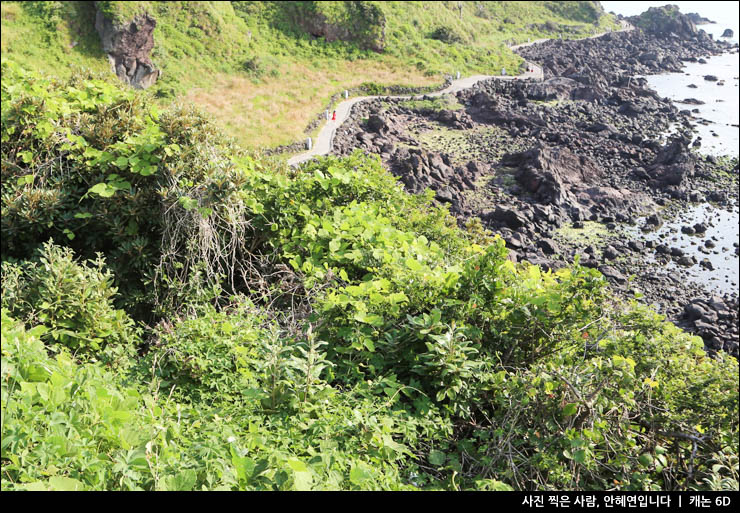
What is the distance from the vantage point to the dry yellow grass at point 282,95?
2716 centimetres

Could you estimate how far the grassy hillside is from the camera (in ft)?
95.0

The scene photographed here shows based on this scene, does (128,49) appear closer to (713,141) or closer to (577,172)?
(577,172)

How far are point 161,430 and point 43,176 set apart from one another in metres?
4.29

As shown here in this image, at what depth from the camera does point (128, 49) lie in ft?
99.5

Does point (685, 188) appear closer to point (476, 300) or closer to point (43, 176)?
point (476, 300)

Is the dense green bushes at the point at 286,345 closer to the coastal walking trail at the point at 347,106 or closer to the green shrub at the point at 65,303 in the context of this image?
the green shrub at the point at 65,303

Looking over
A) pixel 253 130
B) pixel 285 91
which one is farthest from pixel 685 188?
pixel 285 91

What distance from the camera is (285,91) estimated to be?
110 feet

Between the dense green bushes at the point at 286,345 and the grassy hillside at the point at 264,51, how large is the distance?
61.4ft

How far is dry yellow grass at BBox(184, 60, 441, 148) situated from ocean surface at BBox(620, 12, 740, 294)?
18.1 metres

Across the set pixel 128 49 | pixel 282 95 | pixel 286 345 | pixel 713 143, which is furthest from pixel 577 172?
pixel 128 49

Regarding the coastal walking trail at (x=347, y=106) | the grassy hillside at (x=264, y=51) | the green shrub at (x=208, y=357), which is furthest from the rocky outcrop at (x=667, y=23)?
the green shrub at (x=208, y=357)

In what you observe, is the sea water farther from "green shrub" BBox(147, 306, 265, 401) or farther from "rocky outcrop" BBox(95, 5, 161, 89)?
"rocky outcrop" BBox(95, 5, 161, 89)

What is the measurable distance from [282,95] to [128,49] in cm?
910
